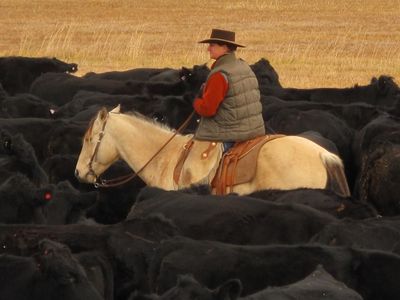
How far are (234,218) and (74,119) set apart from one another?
22.6 ft

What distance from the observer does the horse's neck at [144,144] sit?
11.9m

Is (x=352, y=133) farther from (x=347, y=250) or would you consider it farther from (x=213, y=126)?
(x=347, y=250)

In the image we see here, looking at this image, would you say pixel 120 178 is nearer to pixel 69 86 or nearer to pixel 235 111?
pixel 235 111

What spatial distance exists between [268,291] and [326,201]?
11.2 feet

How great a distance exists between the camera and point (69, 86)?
778 inches

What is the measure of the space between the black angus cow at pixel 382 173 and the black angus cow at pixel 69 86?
20.0ft

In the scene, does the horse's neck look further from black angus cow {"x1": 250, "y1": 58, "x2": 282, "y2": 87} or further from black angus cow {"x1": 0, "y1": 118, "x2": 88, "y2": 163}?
black angus cow {"x1": 250, "y1": 58, "x2": 282, "y2": 87}

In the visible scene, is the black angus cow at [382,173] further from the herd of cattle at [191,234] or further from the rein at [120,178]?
the rein at [120,178]

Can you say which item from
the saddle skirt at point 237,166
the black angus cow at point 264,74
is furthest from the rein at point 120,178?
the black angus cow at point 264,74

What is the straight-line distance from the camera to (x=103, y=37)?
34.5 m

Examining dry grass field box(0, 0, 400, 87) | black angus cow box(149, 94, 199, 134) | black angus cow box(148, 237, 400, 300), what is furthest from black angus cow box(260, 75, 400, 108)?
black angus cow box(148, 237, 400, 300)

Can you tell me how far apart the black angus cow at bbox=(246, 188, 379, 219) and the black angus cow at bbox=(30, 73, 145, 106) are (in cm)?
886

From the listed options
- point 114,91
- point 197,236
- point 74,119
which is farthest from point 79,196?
point 114,91

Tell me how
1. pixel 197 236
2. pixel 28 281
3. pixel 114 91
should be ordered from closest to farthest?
pixel 28 281 → pixel 197 236 → pixel 114 91
